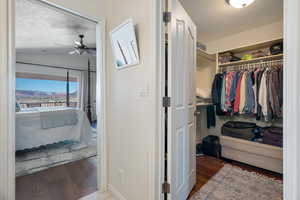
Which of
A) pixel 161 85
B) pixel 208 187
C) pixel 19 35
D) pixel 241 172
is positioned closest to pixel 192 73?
pixel 161 85

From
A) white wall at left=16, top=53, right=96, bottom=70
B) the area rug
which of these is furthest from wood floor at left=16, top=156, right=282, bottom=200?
white wall at left=16, top=53, right=96, bottom=70

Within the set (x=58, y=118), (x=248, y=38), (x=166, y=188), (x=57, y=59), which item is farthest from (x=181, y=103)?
(x=57, y=59)

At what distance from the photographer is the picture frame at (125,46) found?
4.58 feet

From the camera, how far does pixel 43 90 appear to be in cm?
536

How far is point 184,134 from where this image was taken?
1.60 meters

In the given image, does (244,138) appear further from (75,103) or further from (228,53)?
(75,103)

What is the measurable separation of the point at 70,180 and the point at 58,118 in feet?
5.25

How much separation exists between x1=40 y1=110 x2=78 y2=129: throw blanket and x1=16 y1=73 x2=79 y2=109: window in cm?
246

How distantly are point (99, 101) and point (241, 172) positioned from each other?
2.23 m

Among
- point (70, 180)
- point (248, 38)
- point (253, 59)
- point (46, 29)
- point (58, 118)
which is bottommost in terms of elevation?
point (70, 180)

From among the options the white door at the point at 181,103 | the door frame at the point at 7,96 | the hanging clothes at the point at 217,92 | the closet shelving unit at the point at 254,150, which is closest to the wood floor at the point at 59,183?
the door frame at the point at 7,96

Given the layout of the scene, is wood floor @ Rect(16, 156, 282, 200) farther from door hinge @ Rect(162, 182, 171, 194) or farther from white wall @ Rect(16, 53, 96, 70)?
white wall @ Rect(16, 53, 96, 70)
